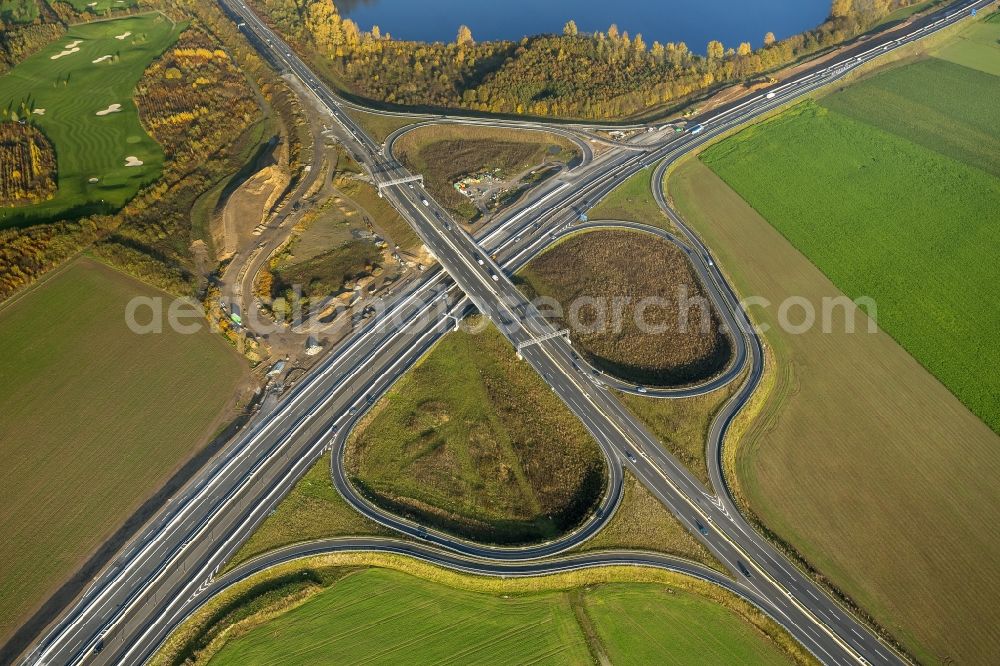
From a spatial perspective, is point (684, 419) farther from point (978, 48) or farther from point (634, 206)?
point (978, 48)

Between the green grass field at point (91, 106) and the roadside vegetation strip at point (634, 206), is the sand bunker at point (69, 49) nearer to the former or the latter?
the green grass field at point (91, 106)

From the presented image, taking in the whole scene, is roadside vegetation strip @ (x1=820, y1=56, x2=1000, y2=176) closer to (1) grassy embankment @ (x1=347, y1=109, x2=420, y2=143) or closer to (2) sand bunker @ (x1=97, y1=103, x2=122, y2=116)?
(1) grassy embankment @ (x1=347, y1=109, x2=420, y2=143)

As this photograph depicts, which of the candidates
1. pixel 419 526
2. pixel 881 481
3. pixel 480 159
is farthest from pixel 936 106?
pixel 419 526

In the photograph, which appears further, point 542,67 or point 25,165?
point 542,67

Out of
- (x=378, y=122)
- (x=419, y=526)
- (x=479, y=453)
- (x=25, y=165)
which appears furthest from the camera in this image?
(x=378, y=122)

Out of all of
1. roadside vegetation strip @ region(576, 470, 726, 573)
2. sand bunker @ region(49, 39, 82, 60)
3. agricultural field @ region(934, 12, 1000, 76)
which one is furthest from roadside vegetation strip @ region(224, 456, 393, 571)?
agricultural field @ region(934, 12, 1000, 76)

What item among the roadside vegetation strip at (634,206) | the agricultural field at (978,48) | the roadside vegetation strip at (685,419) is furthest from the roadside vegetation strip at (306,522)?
the agricultural field at (978,48)

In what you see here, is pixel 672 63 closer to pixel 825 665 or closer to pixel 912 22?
pixel 912 22
